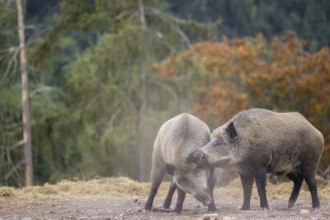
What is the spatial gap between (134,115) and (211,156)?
23.3 m

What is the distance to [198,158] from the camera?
48.1ft

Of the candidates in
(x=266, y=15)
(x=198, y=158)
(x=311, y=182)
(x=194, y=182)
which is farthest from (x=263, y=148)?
(x=266, y=15)

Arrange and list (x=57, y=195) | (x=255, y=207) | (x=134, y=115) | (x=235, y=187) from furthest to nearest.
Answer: (x=134, y=115) < (x=235, y=187) < (x=57, y=195) < (x=255, y=207)

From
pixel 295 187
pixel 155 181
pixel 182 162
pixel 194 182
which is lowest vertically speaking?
pixel 295 187

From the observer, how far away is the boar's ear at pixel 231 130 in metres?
15.4


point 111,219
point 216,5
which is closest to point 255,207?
point 111,219

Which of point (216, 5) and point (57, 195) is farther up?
point (216, 5)

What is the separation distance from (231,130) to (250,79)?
28326mm

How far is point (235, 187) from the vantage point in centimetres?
2048

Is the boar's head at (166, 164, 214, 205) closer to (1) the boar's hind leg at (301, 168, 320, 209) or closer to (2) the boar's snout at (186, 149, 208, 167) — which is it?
(2) the boar's snout at (186, 149, 208, 167)

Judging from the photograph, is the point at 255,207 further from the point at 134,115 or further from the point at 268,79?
the point at 268,79

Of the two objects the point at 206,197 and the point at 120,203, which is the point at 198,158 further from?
the point at 120,203

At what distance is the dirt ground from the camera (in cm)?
1448

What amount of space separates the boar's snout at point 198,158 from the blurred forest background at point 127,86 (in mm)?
19427
